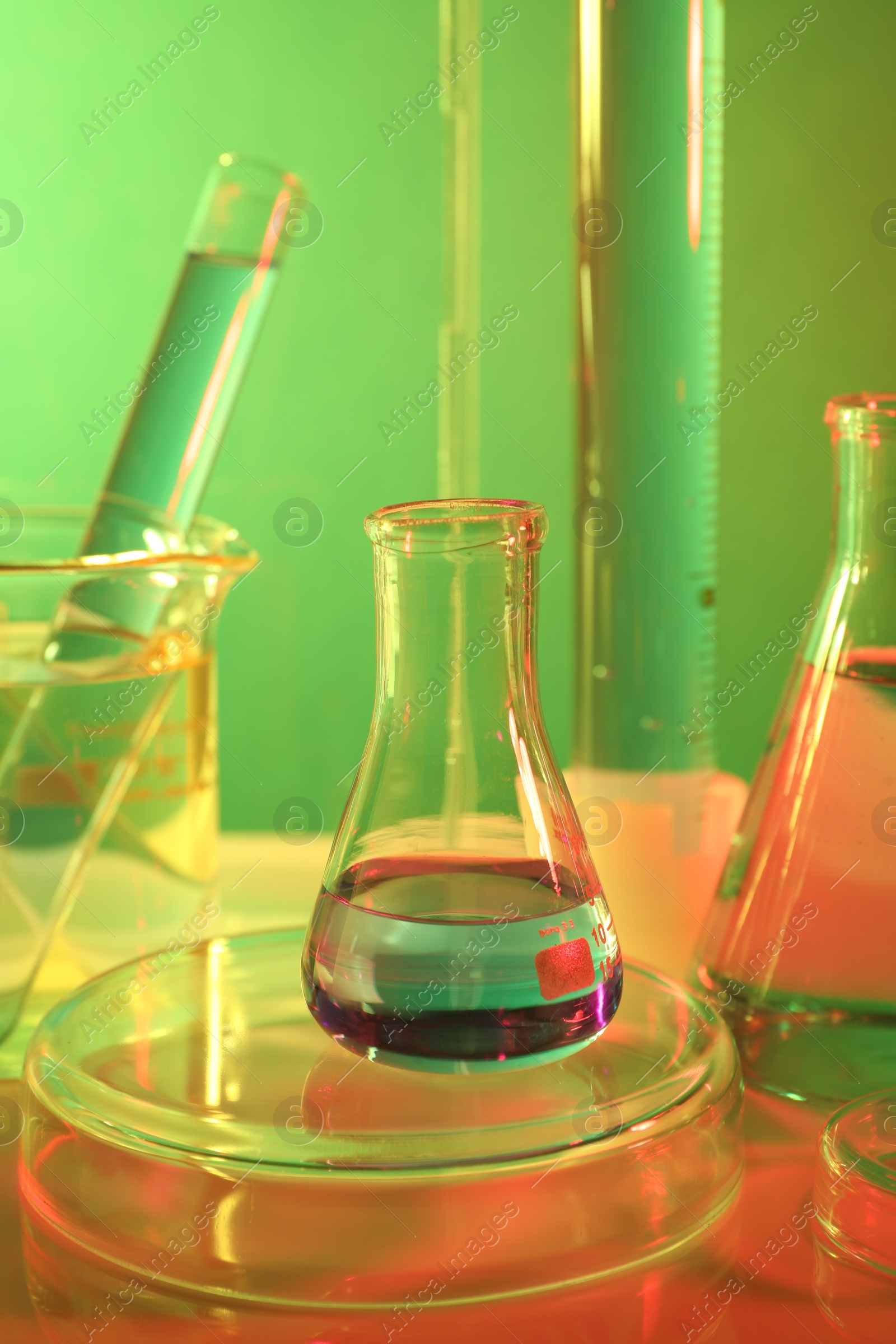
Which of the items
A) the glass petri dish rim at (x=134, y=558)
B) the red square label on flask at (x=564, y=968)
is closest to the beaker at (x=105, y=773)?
the glass petri dish rim at (x=134, y=558)

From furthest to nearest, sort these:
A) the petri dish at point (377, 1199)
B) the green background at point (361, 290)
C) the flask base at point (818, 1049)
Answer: the green background at point (361, 290), the flask base at point (818, 1049), the petri dish at point (377, 1199)

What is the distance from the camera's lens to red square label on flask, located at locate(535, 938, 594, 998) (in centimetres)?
38

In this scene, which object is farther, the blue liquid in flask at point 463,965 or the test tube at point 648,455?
the test tube at point 648,455

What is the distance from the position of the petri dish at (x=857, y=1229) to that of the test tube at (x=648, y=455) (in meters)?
0.18

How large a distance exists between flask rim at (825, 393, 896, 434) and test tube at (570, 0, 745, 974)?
0.43 ft

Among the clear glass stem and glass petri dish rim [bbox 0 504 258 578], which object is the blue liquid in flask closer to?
glass petri dish rim [bbox 0 504 258 578]

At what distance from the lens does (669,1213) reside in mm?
363

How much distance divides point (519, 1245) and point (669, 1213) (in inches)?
2.0

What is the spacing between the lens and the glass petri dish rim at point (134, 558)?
48 centimetres

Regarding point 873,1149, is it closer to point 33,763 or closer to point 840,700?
point 840,700

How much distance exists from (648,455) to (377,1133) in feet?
1.16

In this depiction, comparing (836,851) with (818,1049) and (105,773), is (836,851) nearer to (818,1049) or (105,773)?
(818,1049)

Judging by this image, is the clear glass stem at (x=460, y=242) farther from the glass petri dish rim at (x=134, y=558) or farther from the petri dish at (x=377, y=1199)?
the petri dish at (x=377, y=1199)

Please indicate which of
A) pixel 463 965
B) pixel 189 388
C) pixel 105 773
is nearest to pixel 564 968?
pixel 463 965
